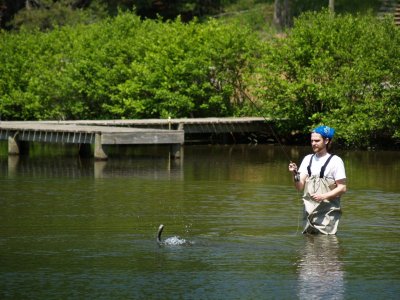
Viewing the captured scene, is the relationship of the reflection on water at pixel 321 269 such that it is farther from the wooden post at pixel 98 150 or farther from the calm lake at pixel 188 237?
the wooden post at pixel 98 150

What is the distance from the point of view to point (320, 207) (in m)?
16.7

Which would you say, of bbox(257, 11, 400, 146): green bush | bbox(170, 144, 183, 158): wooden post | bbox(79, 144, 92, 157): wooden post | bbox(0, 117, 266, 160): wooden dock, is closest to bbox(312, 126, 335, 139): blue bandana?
bbox(0, 117, 266, 160): wooden dock

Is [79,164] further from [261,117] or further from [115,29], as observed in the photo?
[115,29]

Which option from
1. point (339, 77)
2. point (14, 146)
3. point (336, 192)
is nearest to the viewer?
point (336, 192)

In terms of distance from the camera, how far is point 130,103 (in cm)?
4106

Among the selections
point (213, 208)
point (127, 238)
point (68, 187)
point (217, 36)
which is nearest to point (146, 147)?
point (217, 36)

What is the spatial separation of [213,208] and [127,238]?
4335 millimetres

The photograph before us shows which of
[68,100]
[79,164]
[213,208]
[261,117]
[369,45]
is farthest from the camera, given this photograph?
[68,100]

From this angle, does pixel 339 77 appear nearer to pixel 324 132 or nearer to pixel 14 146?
pixel 14 146

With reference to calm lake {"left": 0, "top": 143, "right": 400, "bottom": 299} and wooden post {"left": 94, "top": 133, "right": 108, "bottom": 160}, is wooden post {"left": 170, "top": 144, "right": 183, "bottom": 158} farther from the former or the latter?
calm lake {"left": 0, "top": 143, "right": 400, "bottom": 299}

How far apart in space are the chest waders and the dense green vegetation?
19290mm

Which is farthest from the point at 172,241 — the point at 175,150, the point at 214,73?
the point at 214,73

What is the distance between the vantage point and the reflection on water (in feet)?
47.0

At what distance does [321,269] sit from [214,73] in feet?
86.8
